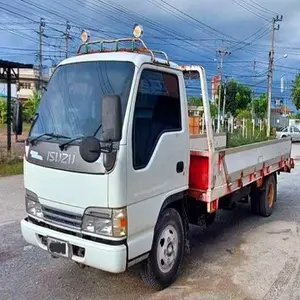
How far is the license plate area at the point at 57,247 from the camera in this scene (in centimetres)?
367

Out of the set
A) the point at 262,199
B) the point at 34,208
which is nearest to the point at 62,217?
the point at 34,208

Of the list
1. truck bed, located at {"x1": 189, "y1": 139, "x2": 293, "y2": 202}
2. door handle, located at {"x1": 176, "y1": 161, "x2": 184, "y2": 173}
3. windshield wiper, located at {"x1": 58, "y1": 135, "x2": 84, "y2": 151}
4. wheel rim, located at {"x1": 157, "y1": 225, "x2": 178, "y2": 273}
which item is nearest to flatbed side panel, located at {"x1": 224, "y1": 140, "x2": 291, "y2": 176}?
truck bed, located at {"x1": 189, "y1": 139, "x2": 293, "y2": 202}

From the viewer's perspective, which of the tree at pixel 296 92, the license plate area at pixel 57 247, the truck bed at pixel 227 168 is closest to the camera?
the license plate area at pixel 57 247

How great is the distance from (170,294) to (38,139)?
1999 mm

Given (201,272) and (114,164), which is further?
(201,272)

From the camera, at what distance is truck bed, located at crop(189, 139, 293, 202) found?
4633mm

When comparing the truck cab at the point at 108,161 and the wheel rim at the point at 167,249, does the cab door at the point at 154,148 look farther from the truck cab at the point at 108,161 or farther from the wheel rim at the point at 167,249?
the wheel rim at the point at 167,249

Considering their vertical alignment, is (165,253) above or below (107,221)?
below

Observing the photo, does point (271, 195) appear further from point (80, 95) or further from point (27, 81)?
point (27, 81)

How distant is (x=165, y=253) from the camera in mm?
4172

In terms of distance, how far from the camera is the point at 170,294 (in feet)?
13.4

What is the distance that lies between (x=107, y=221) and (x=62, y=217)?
503mm

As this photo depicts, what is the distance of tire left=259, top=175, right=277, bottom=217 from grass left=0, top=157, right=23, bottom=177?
758 centimetres

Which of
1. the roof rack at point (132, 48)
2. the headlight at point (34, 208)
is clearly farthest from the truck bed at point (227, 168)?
the headlight at point (34, 208)
